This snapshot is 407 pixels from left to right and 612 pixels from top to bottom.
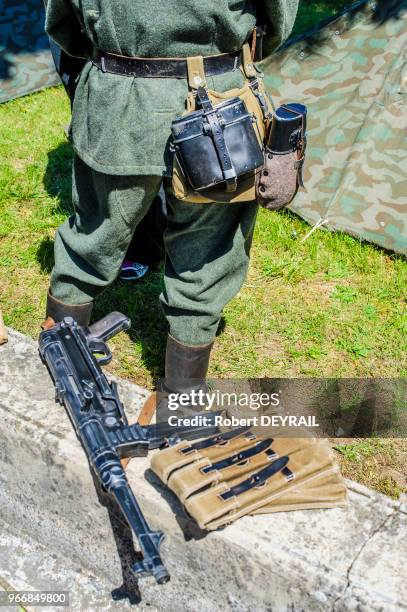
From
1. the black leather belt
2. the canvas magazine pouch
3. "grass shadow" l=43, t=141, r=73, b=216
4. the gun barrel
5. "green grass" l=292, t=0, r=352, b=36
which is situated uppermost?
the black leather belt

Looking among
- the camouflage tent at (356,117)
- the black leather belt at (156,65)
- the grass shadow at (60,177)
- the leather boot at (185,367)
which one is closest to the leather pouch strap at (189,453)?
the leather boot at (185,367)

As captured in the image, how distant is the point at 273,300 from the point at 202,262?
1.07 metres

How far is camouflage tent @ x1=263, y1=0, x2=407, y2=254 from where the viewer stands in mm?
A: 3688

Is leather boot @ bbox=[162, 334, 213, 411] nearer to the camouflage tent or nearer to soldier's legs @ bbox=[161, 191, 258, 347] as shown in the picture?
soldier's legs @ bbox=[161, 191, 258, 347]

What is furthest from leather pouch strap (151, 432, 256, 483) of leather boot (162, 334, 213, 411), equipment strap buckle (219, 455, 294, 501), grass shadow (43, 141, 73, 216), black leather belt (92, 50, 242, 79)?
grass shadow (43, 141, 73, 216)

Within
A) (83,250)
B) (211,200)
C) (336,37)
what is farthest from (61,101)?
(211,200)

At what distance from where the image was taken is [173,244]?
2.46m

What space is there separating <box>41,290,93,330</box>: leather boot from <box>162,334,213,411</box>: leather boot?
326 mm

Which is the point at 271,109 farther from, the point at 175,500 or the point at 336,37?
the point at 336,37

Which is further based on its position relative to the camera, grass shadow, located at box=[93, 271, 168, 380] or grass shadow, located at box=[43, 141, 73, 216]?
grass shadow, located at box=[43, 141, 73, 216]

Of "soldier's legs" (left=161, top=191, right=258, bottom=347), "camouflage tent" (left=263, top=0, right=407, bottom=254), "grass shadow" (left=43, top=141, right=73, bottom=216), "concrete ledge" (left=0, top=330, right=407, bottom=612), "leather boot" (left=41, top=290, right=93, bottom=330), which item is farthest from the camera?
"grass shadow" (left=43, top=141, right=73, bottom=216)

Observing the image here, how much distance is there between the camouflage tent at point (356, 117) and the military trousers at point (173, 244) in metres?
1.38

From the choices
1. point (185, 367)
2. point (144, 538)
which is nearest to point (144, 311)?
point (185, 367)

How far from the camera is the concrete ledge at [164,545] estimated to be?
196 centimetres
